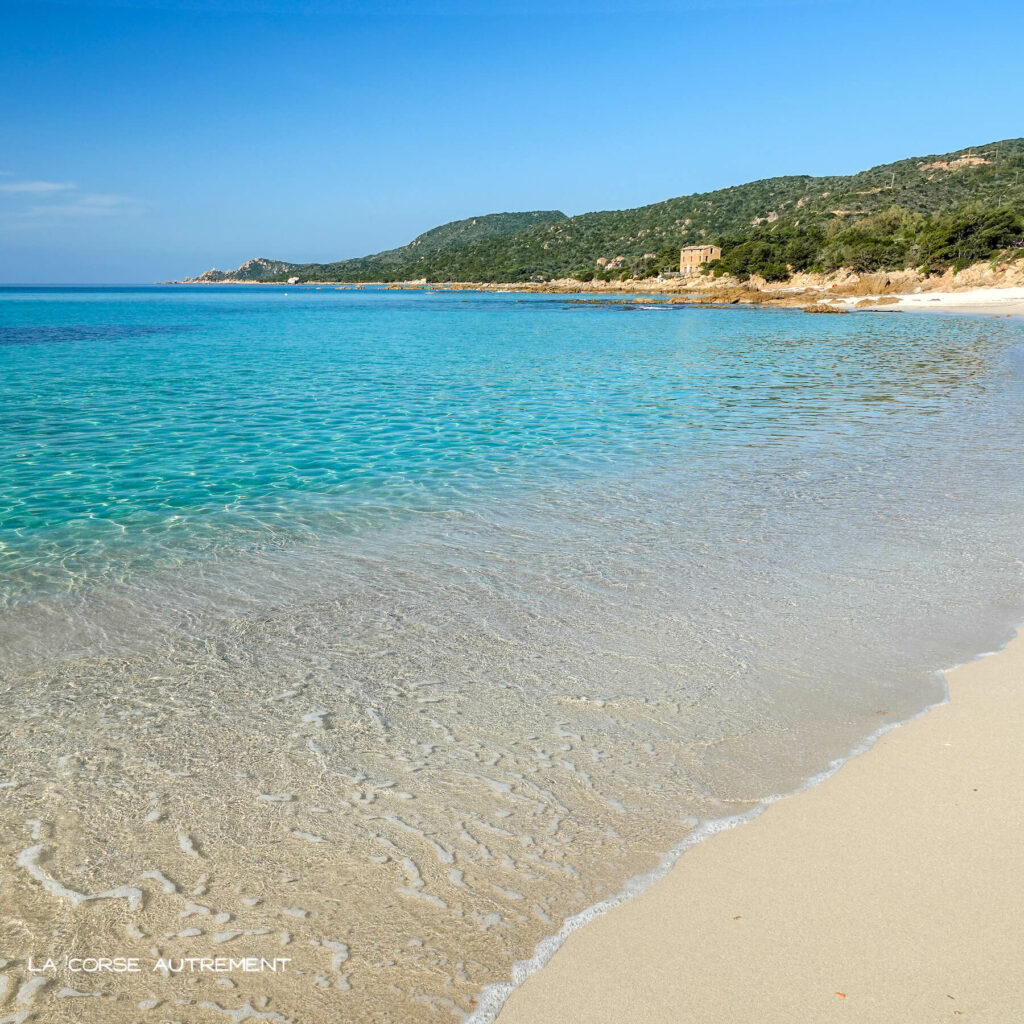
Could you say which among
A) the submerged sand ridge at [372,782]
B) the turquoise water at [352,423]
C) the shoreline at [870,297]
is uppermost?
the submerged sand ridge at [372,782]

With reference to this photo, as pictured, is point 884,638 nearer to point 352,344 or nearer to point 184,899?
point 184,899

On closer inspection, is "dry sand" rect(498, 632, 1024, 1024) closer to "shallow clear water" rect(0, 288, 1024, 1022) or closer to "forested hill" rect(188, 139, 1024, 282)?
"shallow clear water" rect(0, 288, 1024, 1022)

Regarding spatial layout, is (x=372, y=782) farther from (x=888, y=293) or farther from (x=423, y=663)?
(x=888, y=293)

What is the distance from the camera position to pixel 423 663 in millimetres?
5234

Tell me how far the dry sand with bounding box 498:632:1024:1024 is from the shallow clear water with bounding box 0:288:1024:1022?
0.75ft

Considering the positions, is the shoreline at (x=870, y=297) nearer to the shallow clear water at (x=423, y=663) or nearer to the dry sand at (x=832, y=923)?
the shallow clear water at (x=423, y=663)

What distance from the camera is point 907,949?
107 inches

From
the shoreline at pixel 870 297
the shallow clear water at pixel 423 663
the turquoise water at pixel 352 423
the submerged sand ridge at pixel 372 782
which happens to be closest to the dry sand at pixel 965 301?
the shoreline at pixel 870 297

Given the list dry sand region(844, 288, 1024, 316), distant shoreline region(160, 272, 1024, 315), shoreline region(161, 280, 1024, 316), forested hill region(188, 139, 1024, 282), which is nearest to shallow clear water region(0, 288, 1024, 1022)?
dry sand region(844, 288, 1024, 316)

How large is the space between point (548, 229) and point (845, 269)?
120 meters

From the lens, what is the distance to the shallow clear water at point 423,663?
3.01 meters

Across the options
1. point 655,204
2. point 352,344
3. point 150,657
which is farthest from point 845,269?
point 655,204

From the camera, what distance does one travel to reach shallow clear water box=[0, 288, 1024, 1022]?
118 inches

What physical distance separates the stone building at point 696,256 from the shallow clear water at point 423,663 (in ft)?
334
